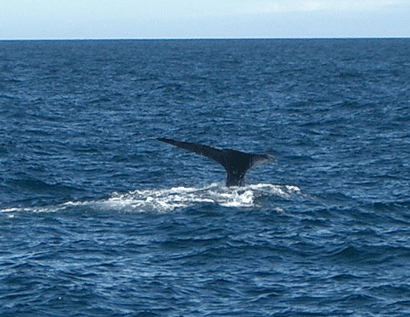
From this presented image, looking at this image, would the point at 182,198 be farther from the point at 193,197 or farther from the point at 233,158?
the point at 233,158

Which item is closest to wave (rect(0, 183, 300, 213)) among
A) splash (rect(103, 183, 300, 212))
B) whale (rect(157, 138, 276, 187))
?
splash (rect(103, 183, 300, 212))

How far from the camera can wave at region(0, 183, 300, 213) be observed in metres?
27.7

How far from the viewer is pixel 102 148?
41781mm

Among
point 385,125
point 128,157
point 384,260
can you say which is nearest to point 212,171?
point 128,157

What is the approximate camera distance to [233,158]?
27609 millimetres

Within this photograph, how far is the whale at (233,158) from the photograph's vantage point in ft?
86.6

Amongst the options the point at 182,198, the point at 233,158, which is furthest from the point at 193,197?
the point at 233,158

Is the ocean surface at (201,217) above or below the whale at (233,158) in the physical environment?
below

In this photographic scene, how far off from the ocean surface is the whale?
0.85 meters

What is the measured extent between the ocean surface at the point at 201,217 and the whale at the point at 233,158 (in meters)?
0.85

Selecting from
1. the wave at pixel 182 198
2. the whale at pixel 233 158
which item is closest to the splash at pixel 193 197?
the wave at pixel 182 198

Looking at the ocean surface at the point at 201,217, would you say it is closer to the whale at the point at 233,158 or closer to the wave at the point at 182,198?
the wave at the point at 182,198

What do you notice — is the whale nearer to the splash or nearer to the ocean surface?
the splash

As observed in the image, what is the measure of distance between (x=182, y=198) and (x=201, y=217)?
2617 mm
